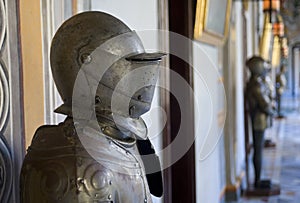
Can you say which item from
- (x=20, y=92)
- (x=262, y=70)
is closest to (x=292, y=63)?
(x=262, y=70)

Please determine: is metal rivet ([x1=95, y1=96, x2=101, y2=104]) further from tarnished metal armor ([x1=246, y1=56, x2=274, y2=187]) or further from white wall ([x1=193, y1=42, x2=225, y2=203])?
tarnished metal armor ([x1=246, y1=56, x2=274, y2=187])

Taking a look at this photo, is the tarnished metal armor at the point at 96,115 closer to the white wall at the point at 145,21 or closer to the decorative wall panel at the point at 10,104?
the decorative wall panel at the point at 10,104

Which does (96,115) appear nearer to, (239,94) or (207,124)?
(207,124)

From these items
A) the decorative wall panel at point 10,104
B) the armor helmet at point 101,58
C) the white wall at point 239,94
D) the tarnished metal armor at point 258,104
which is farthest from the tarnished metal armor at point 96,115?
the white wall at point 239,94

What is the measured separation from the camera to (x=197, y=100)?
13.1 ft

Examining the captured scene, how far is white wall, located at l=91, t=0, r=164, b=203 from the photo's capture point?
2516 millimetres

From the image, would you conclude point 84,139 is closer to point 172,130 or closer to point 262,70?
point 172,130

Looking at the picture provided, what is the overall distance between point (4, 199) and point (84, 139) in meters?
0.36

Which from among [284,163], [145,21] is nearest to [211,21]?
[145,21]

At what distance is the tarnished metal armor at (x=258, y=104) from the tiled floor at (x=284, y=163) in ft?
1.35

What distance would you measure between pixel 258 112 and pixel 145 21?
3.28m

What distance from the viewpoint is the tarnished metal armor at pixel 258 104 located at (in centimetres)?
584

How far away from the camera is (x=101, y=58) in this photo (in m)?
1.38

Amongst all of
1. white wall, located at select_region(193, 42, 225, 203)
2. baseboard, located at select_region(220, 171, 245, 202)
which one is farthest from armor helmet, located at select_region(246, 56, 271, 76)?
baseboard, located at select_region(220, 171, 245, 202)
